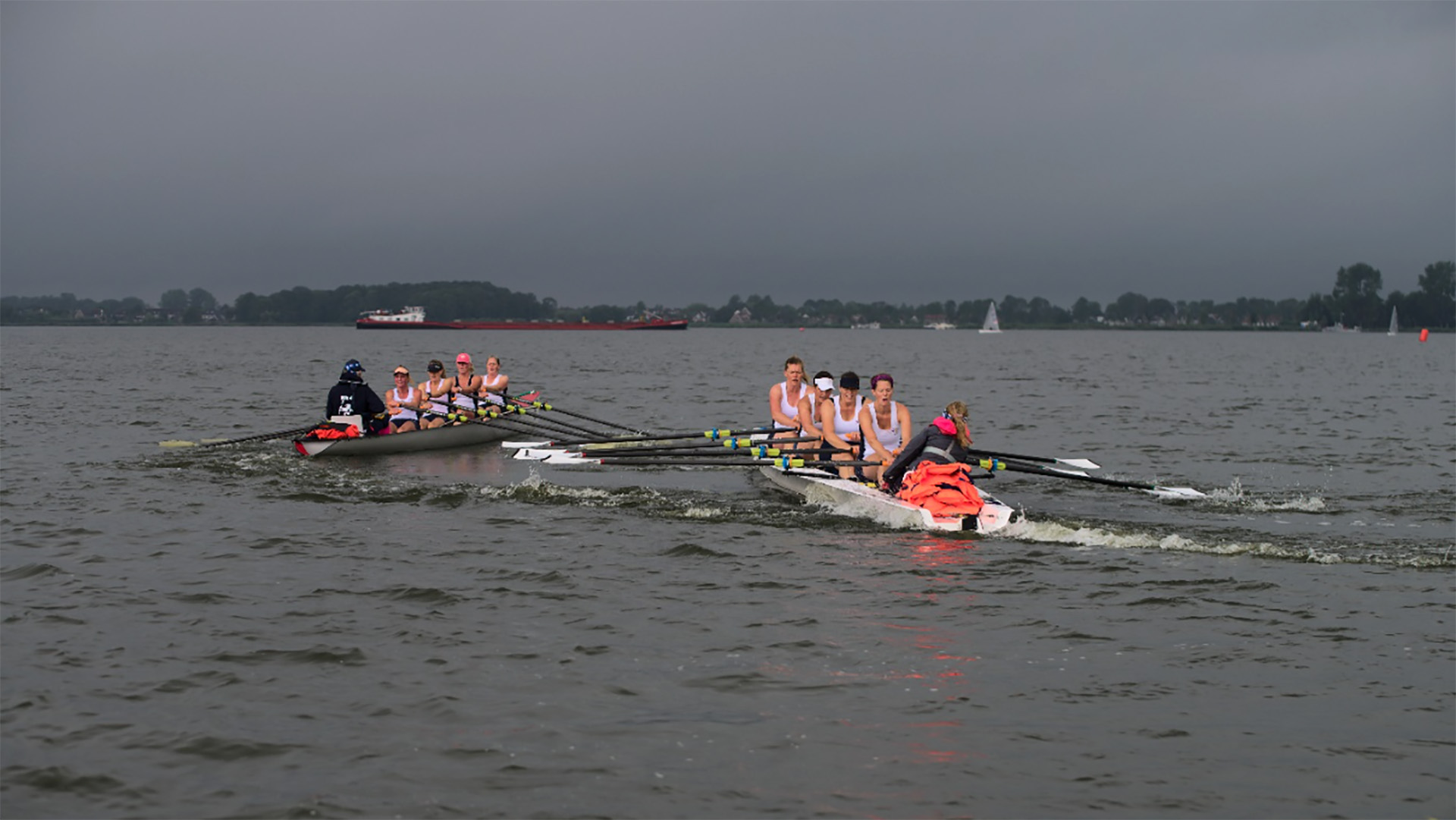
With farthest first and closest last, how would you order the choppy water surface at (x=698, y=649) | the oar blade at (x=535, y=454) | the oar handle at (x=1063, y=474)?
the oar blade at (x=535, y=454) → the oar handle at (x=1063, y=474) → the choppy water surface at (x=698, y=649)

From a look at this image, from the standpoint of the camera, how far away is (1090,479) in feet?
52.1

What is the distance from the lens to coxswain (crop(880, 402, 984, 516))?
45.2 ft

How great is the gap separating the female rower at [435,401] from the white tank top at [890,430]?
34.1ft

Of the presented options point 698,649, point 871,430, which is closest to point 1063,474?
point 871,430

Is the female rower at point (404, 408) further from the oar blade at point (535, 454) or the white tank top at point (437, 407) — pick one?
the oar blade at point (535, 454)

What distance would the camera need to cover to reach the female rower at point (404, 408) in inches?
908

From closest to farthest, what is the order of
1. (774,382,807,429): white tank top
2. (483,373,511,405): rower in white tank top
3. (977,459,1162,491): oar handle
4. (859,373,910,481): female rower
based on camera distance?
(859,373,910,481): female rower < (977,459,1162,491): oar handle < (774,382,807,429): white tank top < (483,373,511,405): rower in white tank top

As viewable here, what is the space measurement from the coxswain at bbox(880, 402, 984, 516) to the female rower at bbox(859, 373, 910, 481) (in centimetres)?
144

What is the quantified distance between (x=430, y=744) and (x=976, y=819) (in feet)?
10.5

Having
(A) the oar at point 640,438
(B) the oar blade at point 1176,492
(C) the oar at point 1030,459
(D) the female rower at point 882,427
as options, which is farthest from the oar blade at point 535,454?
(B) the oar blade at point 1176,492

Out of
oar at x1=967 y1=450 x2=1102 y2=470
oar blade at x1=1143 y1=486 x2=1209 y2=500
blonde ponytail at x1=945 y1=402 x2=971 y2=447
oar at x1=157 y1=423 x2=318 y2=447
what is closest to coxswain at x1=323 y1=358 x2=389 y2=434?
oar at x1=157 y1=423 x2=318 y2=447

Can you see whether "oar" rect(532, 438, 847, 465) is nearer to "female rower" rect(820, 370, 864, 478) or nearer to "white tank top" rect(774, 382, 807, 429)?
"female rower" rect(820, 370, 864, 478)

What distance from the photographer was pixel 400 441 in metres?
22.1

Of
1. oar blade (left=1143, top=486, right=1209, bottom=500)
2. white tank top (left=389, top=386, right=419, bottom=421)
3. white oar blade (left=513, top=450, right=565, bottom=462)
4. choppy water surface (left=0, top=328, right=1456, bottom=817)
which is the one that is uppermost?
white tank top (left=389, top=386, right=419, bottom=421)
